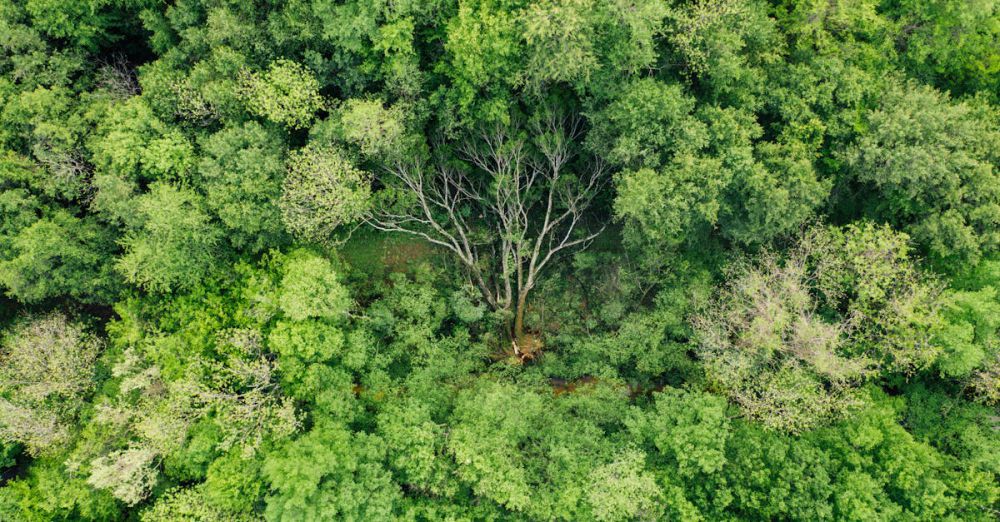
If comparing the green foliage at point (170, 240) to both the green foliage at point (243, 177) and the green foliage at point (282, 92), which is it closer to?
the green foliage at point (243, 177)

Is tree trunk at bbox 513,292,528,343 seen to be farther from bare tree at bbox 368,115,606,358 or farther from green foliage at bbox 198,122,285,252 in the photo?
green foliage at bbox 198,122,285,252

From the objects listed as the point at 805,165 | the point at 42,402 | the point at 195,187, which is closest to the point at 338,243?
the point at 195,187

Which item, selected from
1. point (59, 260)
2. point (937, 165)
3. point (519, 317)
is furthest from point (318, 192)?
point (937, 165)

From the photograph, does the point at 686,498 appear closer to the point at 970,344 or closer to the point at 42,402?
the point at 970,344

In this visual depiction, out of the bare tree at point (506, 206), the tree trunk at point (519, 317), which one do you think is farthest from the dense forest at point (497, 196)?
the tree trunk at point (519, 317)

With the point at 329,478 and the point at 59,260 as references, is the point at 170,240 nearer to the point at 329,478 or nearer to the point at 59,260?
the point at 59,260
